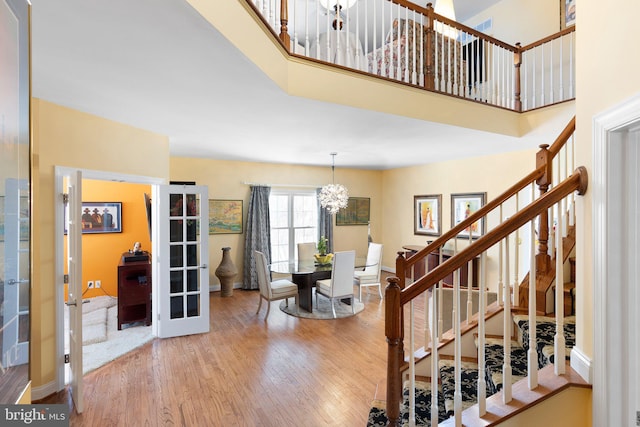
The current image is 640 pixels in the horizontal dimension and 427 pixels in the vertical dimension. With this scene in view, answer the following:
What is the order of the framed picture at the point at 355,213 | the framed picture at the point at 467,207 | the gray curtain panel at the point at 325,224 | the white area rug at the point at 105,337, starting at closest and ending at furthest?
the white area rug at the point at 105,337
the framed picture at the point at 467,207
the gray curtain panel at the point at 325,224
the framed picture at the point at 355,213

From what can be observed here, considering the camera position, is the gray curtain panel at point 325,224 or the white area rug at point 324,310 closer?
the white area rug at point 324,310

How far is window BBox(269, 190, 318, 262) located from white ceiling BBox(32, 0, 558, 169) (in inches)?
66.6

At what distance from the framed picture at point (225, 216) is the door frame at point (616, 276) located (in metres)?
5.53

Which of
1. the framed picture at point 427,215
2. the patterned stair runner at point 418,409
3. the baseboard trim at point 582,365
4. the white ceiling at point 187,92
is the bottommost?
the patterned stair runner at point 418,409

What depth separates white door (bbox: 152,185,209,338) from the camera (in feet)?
12.4

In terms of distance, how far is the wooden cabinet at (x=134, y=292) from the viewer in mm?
4066

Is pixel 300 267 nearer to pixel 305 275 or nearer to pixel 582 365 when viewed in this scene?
pixel 305 275

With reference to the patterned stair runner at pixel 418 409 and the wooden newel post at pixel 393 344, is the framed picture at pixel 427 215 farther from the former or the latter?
the wooden newel post at pixel 393 344

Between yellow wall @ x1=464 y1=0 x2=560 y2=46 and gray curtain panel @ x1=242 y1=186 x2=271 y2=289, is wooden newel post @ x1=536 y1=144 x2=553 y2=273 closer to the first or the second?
yellow wall @ x1=464 y1=0 x2=560 y2=46

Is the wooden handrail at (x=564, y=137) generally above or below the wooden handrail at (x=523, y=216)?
above

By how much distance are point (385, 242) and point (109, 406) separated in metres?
6.11

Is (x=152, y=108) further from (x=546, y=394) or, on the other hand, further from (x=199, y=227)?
(x=546, y=394)

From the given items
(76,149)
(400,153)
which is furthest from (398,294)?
(400,153)

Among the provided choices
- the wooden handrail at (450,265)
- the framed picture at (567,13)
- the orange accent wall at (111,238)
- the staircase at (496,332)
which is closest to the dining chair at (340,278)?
the staircase at (496,332)
